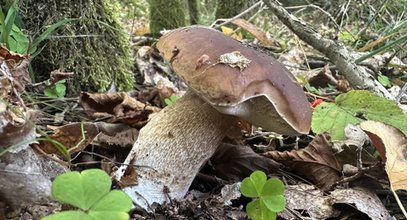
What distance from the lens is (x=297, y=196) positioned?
166 centimetres

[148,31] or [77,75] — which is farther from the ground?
[77,75]

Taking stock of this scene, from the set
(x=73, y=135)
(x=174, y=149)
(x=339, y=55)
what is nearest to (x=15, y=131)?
(x=73, y=135)

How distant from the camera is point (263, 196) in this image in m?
1.39

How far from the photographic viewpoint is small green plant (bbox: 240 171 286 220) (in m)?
1.35

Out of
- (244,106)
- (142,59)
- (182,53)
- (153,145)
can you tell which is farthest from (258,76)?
(142,59)

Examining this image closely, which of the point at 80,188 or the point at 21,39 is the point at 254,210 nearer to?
the point at 80,188

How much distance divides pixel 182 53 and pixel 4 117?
57cm

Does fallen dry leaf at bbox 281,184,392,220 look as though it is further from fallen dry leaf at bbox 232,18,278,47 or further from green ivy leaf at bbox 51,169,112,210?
fallen dry leaf at bbox 232,18,278,47

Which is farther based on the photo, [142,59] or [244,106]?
[142,59]

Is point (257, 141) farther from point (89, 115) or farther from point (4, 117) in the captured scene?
point (4, 117)

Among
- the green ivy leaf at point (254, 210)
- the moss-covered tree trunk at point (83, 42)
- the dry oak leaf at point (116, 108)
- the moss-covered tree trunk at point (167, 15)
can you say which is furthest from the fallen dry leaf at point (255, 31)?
the green ivy leaf at point (254, 210)

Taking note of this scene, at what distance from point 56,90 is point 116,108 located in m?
0.28

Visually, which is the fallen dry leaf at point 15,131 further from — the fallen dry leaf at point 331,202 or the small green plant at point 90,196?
the fallen dry leaf at point 331,202

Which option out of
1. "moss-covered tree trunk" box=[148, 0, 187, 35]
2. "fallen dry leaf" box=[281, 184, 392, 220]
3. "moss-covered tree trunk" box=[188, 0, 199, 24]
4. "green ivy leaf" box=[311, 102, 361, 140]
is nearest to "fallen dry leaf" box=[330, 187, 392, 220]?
"fallen dry leaf" box=[281, 184, 392, 220]
